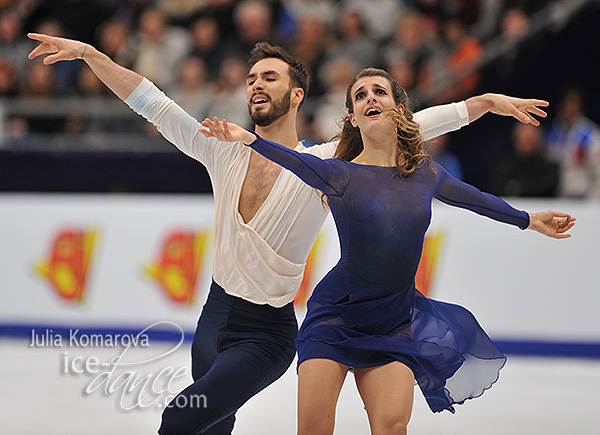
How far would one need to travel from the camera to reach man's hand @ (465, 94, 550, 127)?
11.4 ft

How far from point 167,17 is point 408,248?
6.45m

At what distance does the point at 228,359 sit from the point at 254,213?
63 cm

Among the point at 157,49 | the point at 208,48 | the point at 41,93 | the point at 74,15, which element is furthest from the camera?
the point at 74,15

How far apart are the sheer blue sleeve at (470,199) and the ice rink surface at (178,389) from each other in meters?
1.59

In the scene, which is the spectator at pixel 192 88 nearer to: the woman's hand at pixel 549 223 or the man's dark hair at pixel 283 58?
the man's dark hair at pixel 283 58

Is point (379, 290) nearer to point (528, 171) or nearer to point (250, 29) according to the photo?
point (528, 171)

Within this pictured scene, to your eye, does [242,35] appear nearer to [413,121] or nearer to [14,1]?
[14,1]

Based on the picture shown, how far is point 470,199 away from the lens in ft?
10.8

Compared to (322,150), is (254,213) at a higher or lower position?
lower

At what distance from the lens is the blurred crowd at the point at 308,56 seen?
23.1 feet

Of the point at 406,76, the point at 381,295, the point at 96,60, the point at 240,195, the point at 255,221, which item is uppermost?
the point at 406,76

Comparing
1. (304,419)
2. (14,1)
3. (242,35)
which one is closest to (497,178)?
(242,35)

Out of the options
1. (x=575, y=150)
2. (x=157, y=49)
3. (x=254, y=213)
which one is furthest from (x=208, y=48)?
(x=254, y=213)

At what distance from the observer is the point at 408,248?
3072 millimetres
